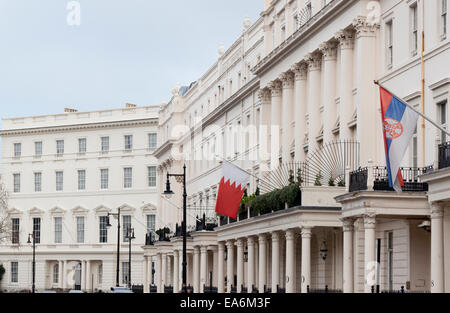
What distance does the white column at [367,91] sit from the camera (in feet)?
122

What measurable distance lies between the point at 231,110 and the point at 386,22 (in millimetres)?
30592

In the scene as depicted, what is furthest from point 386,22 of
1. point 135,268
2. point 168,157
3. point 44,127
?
point 44,127

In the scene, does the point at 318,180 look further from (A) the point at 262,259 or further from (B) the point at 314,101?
(A) the point at 262,259

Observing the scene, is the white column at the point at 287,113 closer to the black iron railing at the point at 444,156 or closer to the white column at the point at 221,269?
the white column at the point at 221,269

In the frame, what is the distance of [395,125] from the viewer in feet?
89.5

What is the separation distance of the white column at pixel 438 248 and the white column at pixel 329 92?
14.8 m

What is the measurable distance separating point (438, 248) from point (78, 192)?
8307cm

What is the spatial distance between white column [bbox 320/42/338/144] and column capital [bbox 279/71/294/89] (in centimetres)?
670

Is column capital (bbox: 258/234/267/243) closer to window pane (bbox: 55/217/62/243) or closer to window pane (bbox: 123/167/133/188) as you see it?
window pane (bbox: 123/167/133/188)

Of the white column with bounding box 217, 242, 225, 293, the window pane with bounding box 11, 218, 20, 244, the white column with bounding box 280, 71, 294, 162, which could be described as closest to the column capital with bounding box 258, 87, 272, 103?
the white column with bounding box 280, 71, 294, 162

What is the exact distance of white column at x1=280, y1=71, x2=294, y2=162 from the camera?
49.7 m

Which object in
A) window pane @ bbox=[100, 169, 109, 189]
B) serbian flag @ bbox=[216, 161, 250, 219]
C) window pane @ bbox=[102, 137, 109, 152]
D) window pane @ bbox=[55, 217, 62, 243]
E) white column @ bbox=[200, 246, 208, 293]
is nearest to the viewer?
serbian flag @ bbox=[216, 161, 250, 219]

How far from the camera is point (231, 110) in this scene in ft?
220
